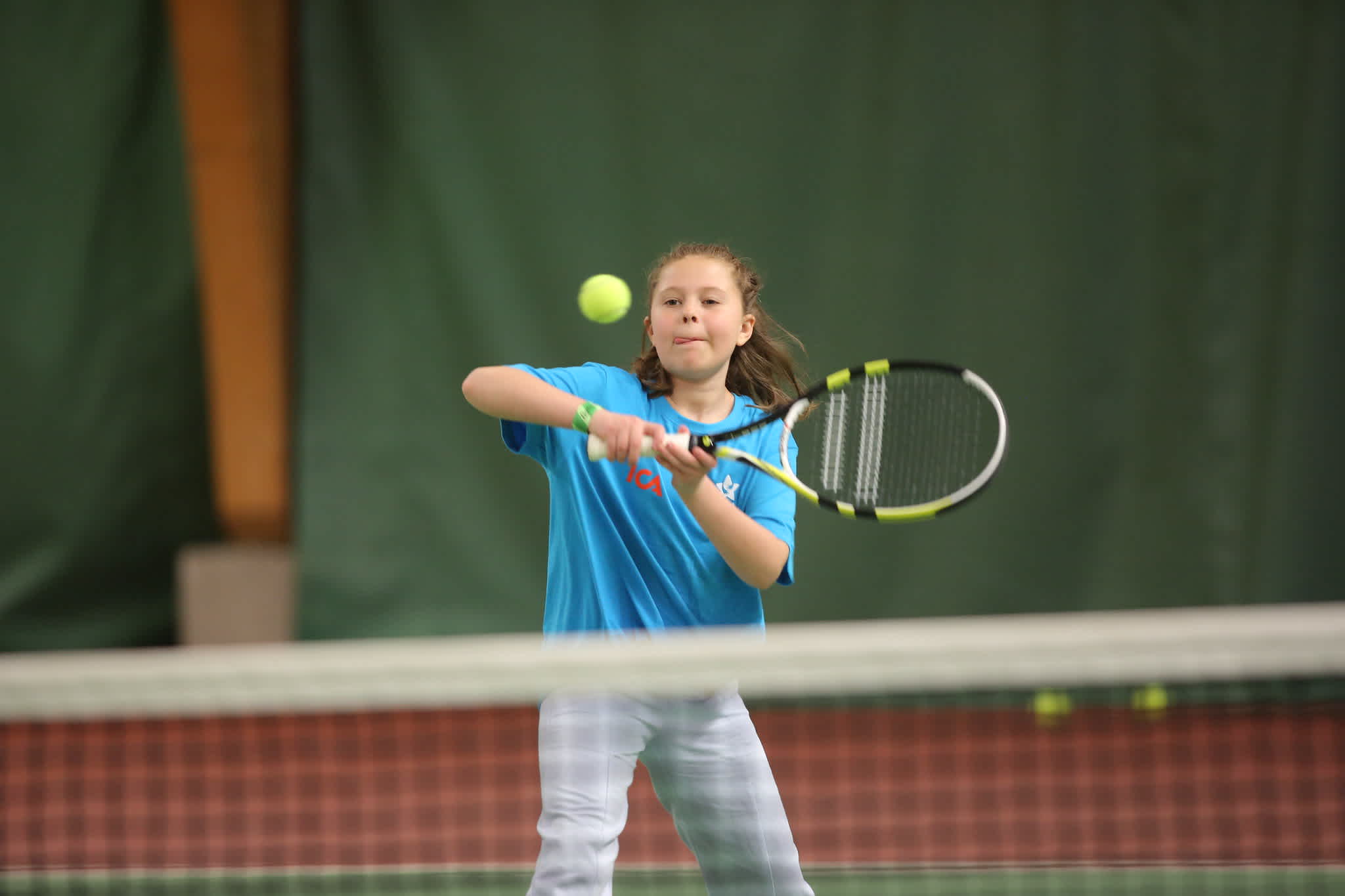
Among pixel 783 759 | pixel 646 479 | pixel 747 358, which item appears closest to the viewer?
pixel 646 479

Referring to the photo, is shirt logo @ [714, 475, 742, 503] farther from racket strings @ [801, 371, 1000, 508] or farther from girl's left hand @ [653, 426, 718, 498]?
racket strings @ [801, 371, 1000, 508]

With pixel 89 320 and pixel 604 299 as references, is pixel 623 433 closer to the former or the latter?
pixel 604 299

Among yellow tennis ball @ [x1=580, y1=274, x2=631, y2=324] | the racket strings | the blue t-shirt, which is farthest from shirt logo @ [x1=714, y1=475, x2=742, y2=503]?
the racket strings

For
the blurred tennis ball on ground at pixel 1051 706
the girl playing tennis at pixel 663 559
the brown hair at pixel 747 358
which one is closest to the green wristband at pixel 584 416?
the girl playing tennis at pixel 663 559

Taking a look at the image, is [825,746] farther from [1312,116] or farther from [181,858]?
[1312,116]

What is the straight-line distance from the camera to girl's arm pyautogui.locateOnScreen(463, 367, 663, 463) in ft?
6.58

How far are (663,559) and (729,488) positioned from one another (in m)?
0.18

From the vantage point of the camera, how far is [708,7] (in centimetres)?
585

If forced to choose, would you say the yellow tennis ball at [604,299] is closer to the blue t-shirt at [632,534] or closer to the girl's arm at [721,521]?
the blue t-shirt at [632,534]

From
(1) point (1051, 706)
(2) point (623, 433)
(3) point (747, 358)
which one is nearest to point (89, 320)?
(1) point (1051, 706)

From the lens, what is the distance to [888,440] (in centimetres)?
420

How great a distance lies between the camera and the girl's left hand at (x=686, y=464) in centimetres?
201

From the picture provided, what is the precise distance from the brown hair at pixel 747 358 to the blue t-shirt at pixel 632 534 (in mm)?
97

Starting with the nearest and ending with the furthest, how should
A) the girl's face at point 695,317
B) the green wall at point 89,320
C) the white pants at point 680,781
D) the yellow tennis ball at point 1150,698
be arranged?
the white pants at point 680,781, the girl's face at point 695,317, the yellow tennis ball at point 1150,698, the green wall at point 89,320
